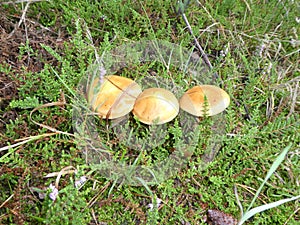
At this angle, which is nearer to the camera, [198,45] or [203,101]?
[203,101]

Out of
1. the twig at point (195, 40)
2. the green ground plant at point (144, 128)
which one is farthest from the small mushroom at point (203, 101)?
the twig at point (195, 40)

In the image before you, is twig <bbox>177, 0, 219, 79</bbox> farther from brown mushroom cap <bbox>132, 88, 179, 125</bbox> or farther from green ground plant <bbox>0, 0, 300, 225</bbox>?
brown mushroom cap <bbox>132, 88, 179, 125</bbox>

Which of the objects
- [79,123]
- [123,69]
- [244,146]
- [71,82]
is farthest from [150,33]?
[244,146]

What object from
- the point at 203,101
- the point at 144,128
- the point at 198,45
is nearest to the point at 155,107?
the point at 144,128

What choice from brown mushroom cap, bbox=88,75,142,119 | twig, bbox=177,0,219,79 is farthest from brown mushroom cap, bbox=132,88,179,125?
twig, bbox=177,0,219,79

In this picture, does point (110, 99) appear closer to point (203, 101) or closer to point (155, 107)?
point (155, 107)
